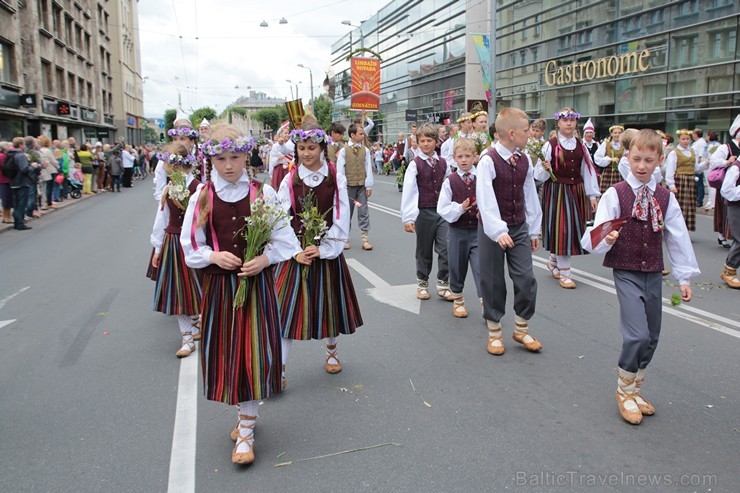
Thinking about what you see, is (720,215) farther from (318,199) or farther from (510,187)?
(318,199)

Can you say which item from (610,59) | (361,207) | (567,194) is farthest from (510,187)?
(610,59)

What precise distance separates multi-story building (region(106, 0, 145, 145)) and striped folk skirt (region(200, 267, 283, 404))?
56.6m

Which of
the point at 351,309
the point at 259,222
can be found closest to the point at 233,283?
the point at 259,222

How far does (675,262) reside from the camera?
3973 millimetres

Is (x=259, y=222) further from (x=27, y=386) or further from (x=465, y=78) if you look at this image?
(x=465, y=78)

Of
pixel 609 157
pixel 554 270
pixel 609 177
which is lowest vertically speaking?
pixel 554 270

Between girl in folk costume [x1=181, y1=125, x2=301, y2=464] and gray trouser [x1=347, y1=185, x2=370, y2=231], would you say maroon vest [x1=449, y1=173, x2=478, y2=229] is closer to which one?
girl in folk costume [x1=181, y1=125, x2=301, y2=464]

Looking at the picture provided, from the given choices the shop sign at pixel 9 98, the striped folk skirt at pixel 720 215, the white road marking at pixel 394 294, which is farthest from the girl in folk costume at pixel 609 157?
the shop sign at pixel 9 98

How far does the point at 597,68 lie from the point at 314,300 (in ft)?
77.3

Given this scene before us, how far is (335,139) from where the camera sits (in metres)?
10.7

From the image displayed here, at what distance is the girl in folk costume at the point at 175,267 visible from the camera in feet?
17.3

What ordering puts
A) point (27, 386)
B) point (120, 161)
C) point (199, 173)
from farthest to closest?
point (120, 161) → point (199, 173) → point (27, 386)

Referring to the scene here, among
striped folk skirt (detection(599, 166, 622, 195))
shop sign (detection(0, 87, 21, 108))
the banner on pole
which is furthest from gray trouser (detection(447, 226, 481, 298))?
shop sign (detection(0, 87, 21, 108))

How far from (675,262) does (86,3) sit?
1952 inches
